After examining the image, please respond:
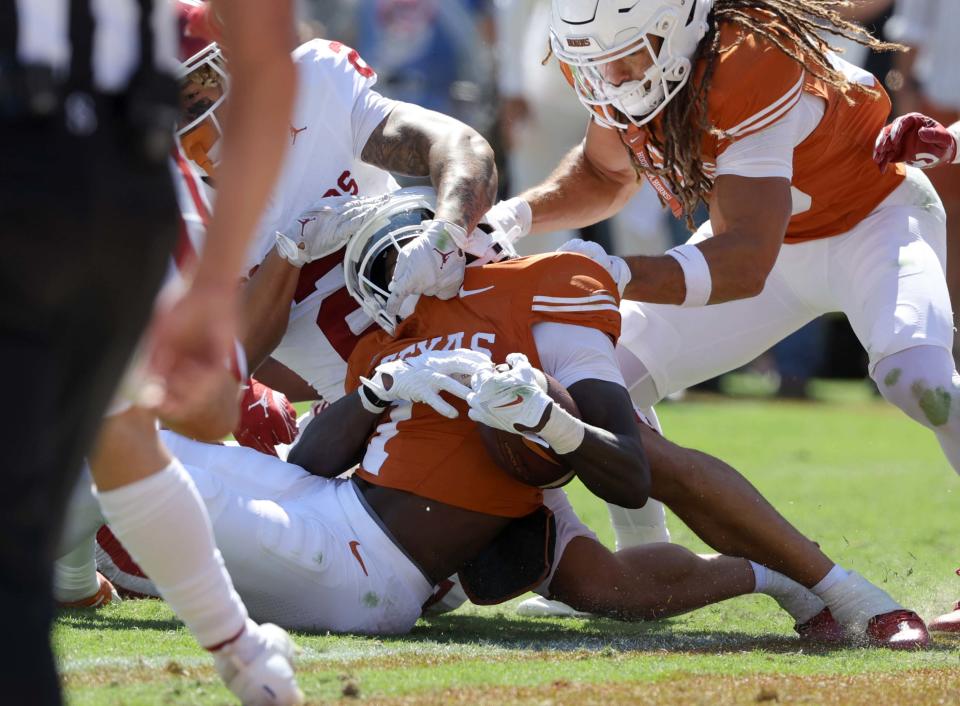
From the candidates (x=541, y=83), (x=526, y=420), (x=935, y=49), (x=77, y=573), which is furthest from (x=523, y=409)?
(x=541, y=83)

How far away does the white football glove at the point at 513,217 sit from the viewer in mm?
4102

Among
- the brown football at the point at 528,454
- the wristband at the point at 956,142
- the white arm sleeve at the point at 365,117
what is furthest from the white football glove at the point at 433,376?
the wristband at the point at 956,142

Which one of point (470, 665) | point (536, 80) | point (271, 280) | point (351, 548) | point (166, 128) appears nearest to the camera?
point (166, 128)

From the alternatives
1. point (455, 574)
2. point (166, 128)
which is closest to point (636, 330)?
point (455, 574)

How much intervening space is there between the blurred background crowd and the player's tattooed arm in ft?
7.59

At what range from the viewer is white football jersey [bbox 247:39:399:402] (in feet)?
13.2

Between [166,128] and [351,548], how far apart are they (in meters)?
1.84

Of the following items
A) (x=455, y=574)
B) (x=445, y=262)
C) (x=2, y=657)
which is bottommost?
(x=455, y=574)

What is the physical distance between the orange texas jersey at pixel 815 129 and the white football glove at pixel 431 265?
76 cm

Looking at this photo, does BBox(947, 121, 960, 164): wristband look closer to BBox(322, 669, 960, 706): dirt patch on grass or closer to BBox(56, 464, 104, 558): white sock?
BBox(322, 669, 960, 706): dirt patch on grass

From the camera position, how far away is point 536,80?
800 cm

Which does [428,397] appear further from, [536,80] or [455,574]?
[536,80]

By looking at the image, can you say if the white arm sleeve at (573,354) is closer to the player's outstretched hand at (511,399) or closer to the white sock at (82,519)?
the player's outstretched hand at (511,399)

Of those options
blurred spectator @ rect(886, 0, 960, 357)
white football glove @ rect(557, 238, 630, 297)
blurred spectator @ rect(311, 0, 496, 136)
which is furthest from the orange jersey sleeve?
blurred spectator @ rect(311, 0, 496, 136)
